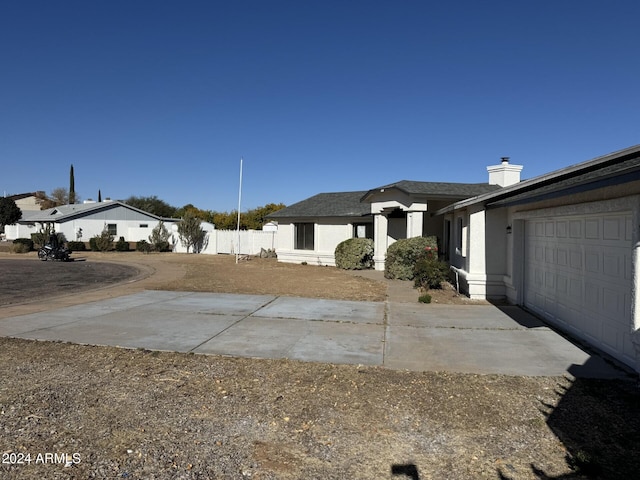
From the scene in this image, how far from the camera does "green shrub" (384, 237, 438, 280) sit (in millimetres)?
16828

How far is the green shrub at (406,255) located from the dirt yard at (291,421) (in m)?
11.2

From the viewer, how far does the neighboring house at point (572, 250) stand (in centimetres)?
589

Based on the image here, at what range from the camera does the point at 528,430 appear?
4289 mm

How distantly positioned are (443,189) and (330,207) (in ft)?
26.8

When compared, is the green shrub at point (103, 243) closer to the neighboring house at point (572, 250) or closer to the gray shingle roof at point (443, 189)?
the gray shingle roof at point (443, 189)

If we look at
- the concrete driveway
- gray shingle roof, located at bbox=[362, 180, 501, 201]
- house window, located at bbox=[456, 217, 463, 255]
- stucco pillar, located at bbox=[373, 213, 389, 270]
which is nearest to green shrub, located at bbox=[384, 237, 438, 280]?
house window, located at bbox=[456, 217, 463, 255]

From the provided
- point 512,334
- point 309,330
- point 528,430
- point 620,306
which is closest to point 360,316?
point 309,330

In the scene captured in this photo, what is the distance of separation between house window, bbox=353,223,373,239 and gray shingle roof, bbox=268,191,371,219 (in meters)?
0.79

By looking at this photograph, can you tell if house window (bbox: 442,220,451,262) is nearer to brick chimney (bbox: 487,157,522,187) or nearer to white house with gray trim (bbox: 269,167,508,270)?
white house with gray trim (bbox: 269,167,508,270)

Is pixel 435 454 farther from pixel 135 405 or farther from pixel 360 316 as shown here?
pixel 360 316

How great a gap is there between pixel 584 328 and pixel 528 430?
4.13 m

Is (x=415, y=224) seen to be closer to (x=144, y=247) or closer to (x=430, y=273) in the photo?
(x=430, y=273)

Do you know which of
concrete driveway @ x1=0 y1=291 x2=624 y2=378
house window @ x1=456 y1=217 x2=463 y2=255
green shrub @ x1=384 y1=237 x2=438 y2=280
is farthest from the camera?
green shrub @ x1=384 y1=237 x2=438 y2=280

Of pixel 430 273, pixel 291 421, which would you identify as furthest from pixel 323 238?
pixel 291 421
